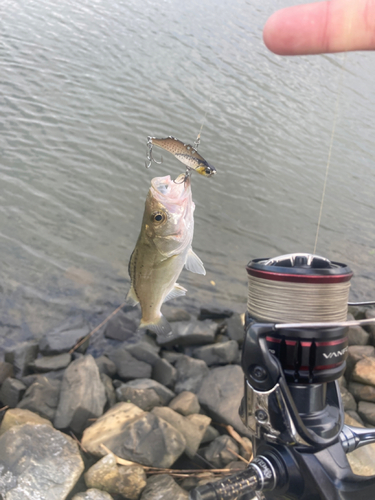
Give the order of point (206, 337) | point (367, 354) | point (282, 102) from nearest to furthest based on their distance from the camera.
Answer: point (367, 354), point (206, 337), point (282, 102)

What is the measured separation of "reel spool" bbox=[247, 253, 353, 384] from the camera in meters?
1.76

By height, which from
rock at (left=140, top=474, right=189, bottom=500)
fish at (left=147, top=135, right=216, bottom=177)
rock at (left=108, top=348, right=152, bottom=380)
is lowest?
rock at (left=108, top=348, right=152, bottom=380)

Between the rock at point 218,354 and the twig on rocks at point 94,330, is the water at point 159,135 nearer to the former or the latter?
the twig on rocks at point 94,330

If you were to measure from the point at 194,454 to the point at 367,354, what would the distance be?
2.29 metres

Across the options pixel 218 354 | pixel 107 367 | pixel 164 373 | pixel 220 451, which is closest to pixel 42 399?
pixel 107 367

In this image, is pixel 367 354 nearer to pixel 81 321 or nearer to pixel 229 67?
pixel 81 321

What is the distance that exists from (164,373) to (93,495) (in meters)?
1.59

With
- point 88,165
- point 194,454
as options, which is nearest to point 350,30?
point 194,454

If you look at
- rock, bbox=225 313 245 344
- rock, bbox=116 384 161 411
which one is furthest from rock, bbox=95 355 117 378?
rock, bbox=225 313 245 344

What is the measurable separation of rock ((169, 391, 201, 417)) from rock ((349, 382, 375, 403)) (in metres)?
1.63

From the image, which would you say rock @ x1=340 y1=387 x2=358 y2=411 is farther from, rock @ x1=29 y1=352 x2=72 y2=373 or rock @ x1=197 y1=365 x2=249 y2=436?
rock @ x1=29 y1=352 x2=72 y2=373

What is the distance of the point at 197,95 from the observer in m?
10.1

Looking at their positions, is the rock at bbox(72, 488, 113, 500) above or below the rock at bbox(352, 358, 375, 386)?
below

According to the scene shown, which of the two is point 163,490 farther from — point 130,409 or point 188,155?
point 188,155
